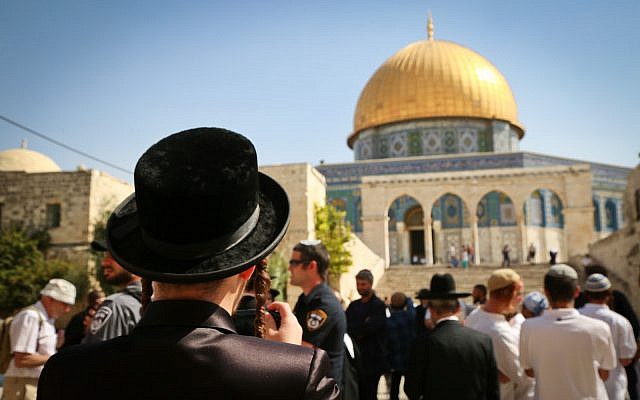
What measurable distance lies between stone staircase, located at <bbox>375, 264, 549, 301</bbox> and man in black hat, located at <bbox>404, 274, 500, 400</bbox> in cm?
1606

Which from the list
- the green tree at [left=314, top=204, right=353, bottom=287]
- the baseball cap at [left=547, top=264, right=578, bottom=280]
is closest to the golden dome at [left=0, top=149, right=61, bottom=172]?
the green tree at [left=314, top=204, right=353, bottom=287]

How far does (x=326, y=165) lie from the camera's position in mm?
27594

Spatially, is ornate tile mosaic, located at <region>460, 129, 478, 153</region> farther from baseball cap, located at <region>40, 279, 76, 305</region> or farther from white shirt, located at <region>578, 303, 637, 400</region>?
baseball cap, located at <region>40, 279, 76, 305</region>

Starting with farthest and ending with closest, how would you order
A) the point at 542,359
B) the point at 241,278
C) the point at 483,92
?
the point at 483,92 < the point at 542,359 < the point at 241,278

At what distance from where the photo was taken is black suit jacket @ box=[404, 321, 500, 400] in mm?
3127

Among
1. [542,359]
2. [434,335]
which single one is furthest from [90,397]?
[542,359]

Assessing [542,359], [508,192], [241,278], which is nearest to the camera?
[241,278]

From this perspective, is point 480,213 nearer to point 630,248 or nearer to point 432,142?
point 432,142

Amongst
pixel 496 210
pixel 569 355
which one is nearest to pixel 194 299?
pixel 569 355

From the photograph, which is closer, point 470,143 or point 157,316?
point 157,316

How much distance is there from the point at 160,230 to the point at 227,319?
0.24 m

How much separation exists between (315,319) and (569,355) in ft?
5.02

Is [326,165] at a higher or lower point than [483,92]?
lower

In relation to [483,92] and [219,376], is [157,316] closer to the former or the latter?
[219,376]
